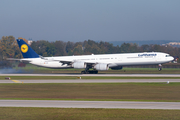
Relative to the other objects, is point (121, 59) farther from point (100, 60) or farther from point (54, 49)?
point (54, 49)

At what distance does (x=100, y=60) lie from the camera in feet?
177

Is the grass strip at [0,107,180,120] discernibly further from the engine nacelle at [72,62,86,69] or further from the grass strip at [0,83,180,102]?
the engine nacelle at [72,62,86,69]

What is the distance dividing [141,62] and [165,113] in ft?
121

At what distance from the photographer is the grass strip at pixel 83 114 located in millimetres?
14477

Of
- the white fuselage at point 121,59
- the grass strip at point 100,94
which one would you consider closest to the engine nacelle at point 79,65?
the white fuselage at point 121,59

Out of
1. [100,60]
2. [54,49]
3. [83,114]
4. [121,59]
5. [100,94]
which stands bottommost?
[100,94]

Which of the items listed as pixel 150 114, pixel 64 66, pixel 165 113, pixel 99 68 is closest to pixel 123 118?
pixel 150 114

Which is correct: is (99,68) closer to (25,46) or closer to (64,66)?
(64,66)

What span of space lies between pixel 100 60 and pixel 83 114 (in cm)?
3899

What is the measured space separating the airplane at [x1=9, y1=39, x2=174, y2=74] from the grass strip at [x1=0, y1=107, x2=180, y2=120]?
34996 millimetres

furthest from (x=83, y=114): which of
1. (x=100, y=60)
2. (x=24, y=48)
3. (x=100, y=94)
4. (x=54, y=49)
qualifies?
(x=54, y=49)

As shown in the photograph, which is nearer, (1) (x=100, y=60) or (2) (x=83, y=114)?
(2) (x=83, y=114)

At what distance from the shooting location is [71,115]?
595 inches

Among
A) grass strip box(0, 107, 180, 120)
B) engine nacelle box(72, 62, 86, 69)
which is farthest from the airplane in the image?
grass strip box(0, 107, 180, 120)
